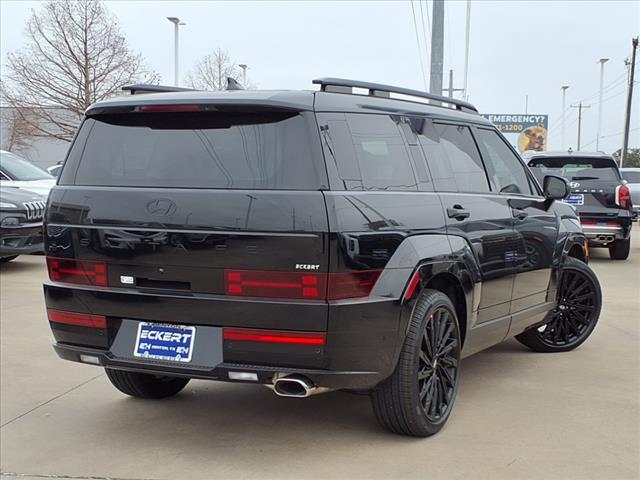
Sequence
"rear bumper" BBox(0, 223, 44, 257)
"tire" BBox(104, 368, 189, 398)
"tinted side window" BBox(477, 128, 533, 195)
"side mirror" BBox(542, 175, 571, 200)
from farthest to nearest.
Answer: "rear bumper" BBox(0, 223, 44, 257)
"side mirror" BBox(542, 175, 571, 200)
"tinted side window" BBox(477, 128, 533, 195)
"tire" BBox(104, 368, 189, 398)

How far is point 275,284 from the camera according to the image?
3.46 metres

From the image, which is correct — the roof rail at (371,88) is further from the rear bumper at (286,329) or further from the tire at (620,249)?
the tire at (620,249)

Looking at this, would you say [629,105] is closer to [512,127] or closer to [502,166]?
[512,127]

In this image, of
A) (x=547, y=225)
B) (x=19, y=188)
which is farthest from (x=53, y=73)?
(x=547, y=225)

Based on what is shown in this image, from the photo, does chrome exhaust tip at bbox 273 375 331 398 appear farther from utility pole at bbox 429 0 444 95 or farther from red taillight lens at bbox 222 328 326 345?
utility pole at bbox 429 0 444 95

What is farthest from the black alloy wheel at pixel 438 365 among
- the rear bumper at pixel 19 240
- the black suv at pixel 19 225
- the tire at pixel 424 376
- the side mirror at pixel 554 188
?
the black suv at pixel 19 225

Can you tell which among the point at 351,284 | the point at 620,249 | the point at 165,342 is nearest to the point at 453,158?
the point at 351,284

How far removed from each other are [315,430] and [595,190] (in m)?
9.30

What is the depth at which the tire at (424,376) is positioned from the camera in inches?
151

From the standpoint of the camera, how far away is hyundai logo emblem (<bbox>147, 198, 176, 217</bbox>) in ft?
12.0

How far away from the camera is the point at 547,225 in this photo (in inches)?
221

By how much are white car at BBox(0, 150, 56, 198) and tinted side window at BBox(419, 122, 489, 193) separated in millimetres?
8435

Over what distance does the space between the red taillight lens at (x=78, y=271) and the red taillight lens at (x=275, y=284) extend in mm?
723

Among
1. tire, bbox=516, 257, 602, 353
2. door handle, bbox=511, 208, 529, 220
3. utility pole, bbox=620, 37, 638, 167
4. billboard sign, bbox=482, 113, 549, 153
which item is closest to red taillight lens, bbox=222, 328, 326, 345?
door handle, bbox=511, 208, 529, 220
